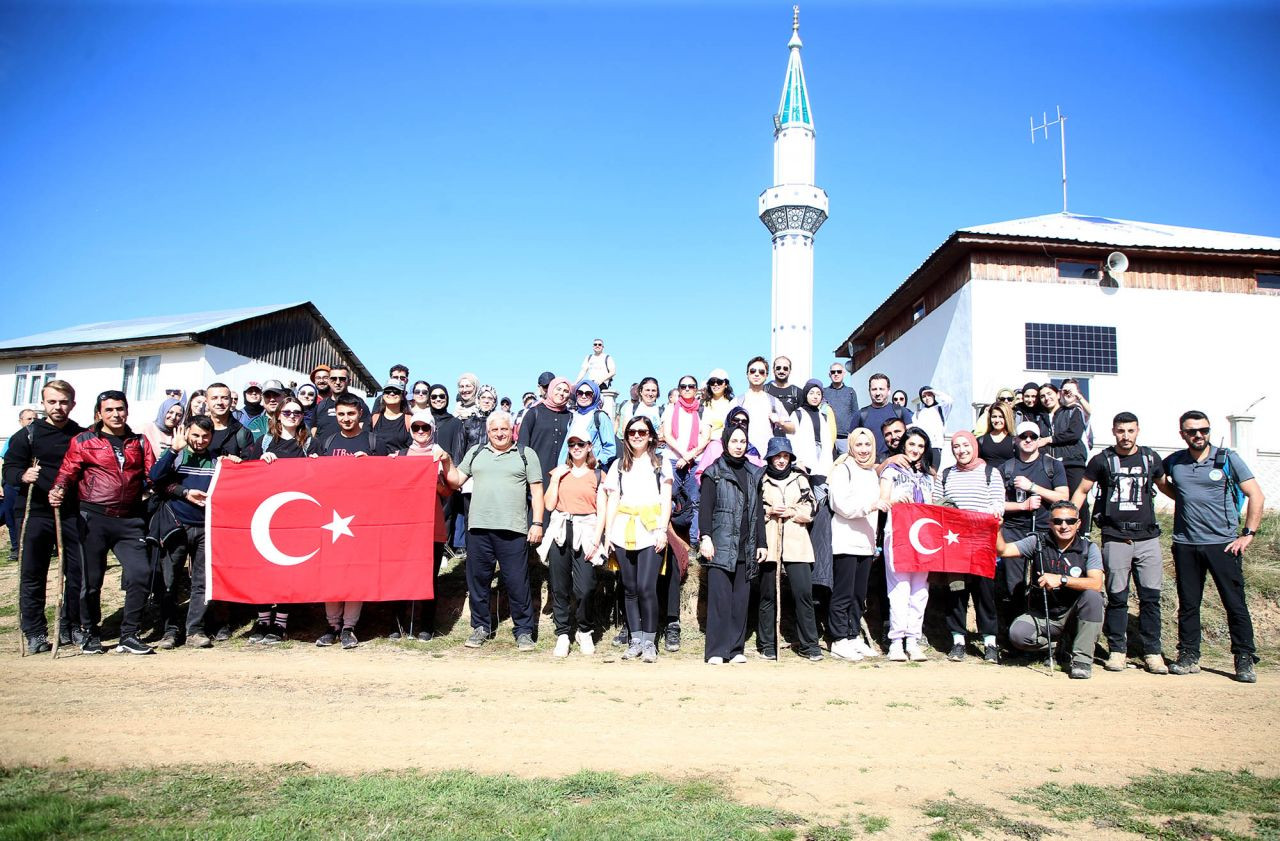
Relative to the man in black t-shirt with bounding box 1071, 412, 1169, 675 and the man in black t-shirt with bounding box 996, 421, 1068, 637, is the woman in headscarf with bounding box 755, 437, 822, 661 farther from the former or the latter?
the man in black t-shirt with bounding box 1071, 412, 1169, 675

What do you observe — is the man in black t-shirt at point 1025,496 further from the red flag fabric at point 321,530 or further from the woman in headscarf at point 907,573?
the red flag fabric at point 321,530

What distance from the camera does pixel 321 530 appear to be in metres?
8.43

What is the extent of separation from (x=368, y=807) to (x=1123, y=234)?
22.5 metres

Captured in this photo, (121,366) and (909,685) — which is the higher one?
(121,366)

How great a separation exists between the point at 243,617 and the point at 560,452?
3927 mm

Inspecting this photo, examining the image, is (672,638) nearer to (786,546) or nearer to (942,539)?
(786,546)

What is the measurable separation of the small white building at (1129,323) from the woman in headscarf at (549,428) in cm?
1335

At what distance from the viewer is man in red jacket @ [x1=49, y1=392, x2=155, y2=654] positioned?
7613 mm

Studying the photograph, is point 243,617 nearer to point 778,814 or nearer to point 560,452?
point 560,452

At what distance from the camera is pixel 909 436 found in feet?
27.9

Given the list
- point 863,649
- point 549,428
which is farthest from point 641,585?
point 863,649

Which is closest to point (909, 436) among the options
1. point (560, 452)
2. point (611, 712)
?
point (560, 452)

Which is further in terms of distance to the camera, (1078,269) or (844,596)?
(1078,269)

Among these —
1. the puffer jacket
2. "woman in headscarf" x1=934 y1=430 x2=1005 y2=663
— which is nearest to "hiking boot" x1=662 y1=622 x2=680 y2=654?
"woman in headscarf" x1=934 y1=430 x2=1005 y2=663
